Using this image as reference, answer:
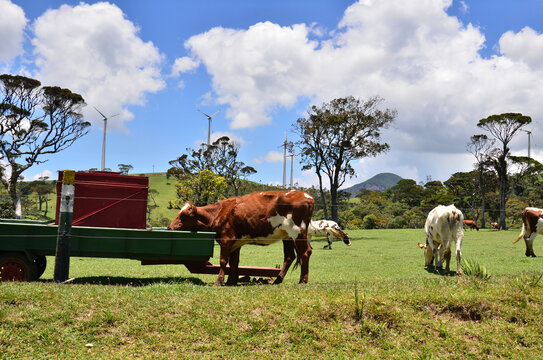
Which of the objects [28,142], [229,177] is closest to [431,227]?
[28,142]

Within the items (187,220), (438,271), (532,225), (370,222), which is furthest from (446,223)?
(370,222)

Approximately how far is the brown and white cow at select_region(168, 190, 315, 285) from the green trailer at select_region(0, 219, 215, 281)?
0.78 metres

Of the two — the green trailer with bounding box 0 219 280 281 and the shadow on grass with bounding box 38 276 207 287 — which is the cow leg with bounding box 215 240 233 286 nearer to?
the green trailer with bounding box 0 219 280 281

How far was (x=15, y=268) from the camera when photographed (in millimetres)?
8820

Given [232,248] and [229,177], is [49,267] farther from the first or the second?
[229,177]

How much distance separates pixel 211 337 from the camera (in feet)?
20.2

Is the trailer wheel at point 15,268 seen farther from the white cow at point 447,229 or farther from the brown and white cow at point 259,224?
the white cow at point 447,229

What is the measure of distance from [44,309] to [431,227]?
10893 mm

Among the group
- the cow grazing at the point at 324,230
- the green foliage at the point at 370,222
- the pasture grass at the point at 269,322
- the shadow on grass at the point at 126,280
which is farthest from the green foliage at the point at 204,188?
the pasture grass at the point at 269,322

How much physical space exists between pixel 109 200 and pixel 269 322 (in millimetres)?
4794

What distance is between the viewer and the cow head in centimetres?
971

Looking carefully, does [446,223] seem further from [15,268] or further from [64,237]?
[15,268]

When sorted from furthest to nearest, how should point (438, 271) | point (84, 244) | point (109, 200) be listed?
point (438, 271) → point (109, 200) → point (84, 244)

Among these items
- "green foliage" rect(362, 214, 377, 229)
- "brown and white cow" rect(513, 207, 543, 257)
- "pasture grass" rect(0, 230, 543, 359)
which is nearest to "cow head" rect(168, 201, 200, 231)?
"pasture grass" rect(0, 230, 543, 359)
